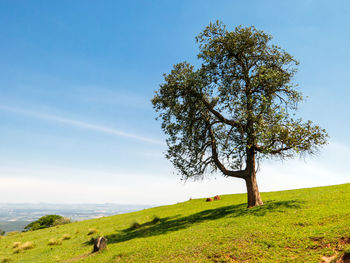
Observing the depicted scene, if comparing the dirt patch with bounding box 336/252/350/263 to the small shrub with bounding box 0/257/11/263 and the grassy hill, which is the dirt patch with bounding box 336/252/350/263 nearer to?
the grassy hill

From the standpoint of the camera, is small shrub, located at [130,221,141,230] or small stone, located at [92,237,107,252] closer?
small stone, located at [92,237,107,252]

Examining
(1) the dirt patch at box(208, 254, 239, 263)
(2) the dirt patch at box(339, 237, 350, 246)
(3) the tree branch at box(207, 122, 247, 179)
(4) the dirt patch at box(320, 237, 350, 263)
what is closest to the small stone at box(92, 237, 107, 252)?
(1) the dirt patch at box(208, 254, 239, 263)

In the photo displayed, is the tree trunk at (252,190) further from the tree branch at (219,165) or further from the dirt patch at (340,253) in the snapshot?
the dirt patch at (340,253)

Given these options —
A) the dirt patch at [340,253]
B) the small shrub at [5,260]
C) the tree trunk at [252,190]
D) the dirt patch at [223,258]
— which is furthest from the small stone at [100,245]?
the dirt patch at [340,253]

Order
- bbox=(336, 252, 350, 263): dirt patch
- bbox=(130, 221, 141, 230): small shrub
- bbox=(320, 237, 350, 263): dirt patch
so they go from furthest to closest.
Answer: bbox=(130, 221, 141, 230): small shrub
bbox=(320, 237, 350, 263): dirt patch
bbox=(336, 252, 350, 263): dirt patch

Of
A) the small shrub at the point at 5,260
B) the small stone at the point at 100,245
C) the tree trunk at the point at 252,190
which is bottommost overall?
the small shrub at the point at 5,260

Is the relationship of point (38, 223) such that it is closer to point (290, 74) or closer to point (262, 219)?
point (262, 219)

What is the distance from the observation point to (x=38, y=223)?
74.6 meters

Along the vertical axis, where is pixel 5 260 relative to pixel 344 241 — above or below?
below

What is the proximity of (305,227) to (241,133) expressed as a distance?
11.4 metres

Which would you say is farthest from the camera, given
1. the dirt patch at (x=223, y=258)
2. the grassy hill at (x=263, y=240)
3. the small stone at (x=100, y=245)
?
the small stone at (x=100, y=245)

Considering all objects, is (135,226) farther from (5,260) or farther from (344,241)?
(344,241)

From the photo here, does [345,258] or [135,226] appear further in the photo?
[135,226]

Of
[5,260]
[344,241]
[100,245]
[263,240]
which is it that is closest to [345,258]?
[344,241]
